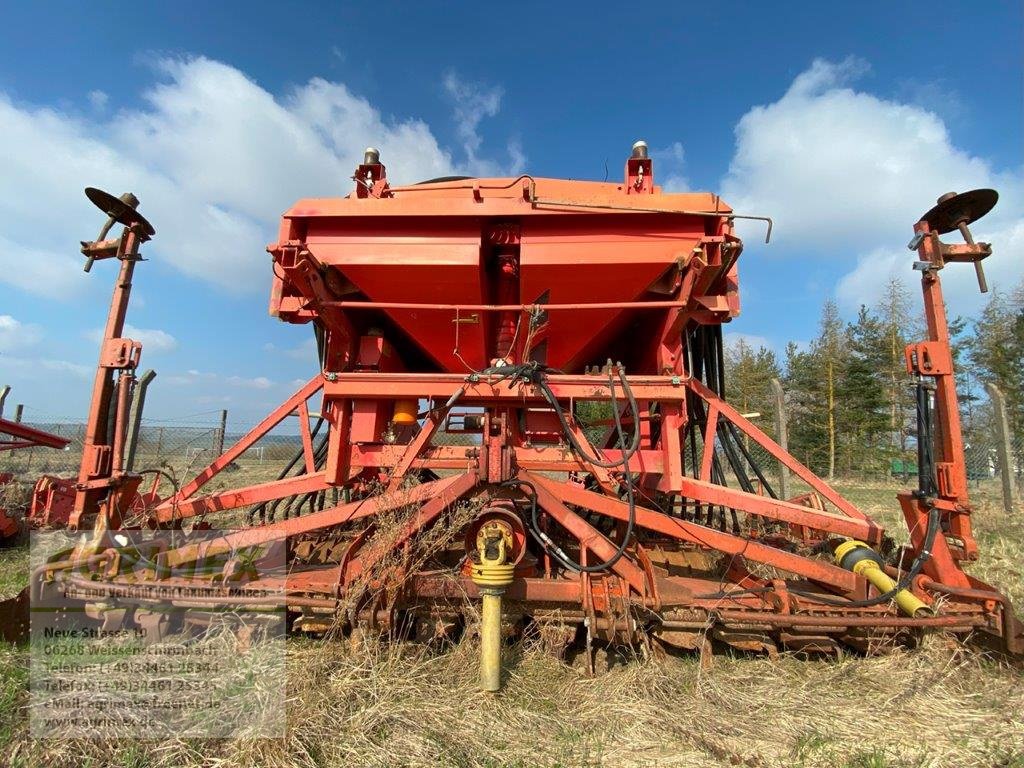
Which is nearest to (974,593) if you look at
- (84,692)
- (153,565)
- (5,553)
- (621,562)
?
(621,562)

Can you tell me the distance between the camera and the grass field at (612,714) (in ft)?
6.76

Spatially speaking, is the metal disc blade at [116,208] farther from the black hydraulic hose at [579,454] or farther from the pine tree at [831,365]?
the pine tree at [831,365]

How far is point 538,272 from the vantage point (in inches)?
139

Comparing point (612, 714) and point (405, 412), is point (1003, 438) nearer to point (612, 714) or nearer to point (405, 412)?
point (612, 714)

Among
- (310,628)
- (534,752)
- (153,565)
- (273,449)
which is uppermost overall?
(273,449)

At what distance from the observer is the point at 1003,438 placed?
769 centimetres

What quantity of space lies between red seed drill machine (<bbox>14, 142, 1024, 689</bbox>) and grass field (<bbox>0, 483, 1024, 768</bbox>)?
0.17 metres

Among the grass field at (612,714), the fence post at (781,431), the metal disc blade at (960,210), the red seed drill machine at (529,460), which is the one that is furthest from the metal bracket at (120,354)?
the fence post at (781,431)

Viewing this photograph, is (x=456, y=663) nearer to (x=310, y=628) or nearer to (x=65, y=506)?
(x=310, y=628)

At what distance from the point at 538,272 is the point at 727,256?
1.24m

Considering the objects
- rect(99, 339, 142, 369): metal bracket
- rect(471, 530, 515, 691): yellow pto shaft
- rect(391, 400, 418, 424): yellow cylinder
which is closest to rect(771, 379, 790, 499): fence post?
rect(391, 400, 418, 424): yellow cylinder

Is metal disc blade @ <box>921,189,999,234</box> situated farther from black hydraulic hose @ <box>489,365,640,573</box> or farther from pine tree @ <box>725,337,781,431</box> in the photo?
pine tree @ <box>725,337,781,431</box>

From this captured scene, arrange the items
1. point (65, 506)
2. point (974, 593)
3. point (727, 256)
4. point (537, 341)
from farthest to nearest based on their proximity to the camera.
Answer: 1. point (65, 506)
2. point (537, 341)
3. point (727, 256)
4. point (974, 593)

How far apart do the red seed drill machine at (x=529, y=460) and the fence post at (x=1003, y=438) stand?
5910mm
